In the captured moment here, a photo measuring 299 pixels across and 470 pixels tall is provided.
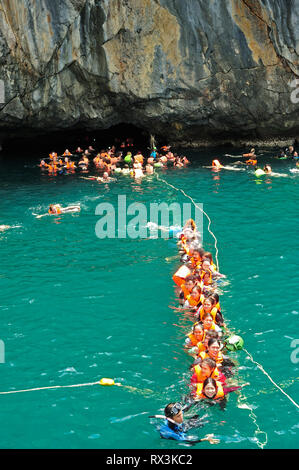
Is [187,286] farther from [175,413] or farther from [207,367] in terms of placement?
[175,413]

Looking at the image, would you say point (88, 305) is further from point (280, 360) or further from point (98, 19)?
point (98, 19)

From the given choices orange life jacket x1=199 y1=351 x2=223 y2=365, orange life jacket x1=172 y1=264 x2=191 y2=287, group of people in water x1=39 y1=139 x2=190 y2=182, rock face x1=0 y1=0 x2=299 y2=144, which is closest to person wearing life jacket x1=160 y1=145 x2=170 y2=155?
group of people in water x1=39 y1=139 x2=190 y2=182

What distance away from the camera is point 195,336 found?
12469mm

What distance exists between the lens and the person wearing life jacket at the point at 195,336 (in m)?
12.4

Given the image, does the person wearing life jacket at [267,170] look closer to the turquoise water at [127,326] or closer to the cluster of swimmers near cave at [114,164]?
the turquoise water at [127,326]

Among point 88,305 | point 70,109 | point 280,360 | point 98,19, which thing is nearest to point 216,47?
point 98,19

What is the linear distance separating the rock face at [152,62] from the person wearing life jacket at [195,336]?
2448cm

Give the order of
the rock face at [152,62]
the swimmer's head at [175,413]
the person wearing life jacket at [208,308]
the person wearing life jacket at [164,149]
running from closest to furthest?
the swimmer's head at [175,413]
the person wearing life jacket at [208,308]
the rock face at [152,62]
the person wearing life jacket at [164,149]

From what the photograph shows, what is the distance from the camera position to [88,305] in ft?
49.6

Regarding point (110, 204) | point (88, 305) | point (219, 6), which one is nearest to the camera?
point (88, 305)

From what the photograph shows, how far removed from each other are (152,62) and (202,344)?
2568 centimetres

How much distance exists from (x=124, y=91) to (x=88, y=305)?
2264cm

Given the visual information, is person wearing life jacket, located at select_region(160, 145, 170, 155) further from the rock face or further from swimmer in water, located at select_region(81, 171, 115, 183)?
swimmer in water, located at select_region(81, 171, 115, 183)

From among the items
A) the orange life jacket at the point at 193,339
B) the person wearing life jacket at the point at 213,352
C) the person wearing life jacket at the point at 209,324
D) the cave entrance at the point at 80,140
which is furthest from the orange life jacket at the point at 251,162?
the person wearing life jacket at the point at 213,352
